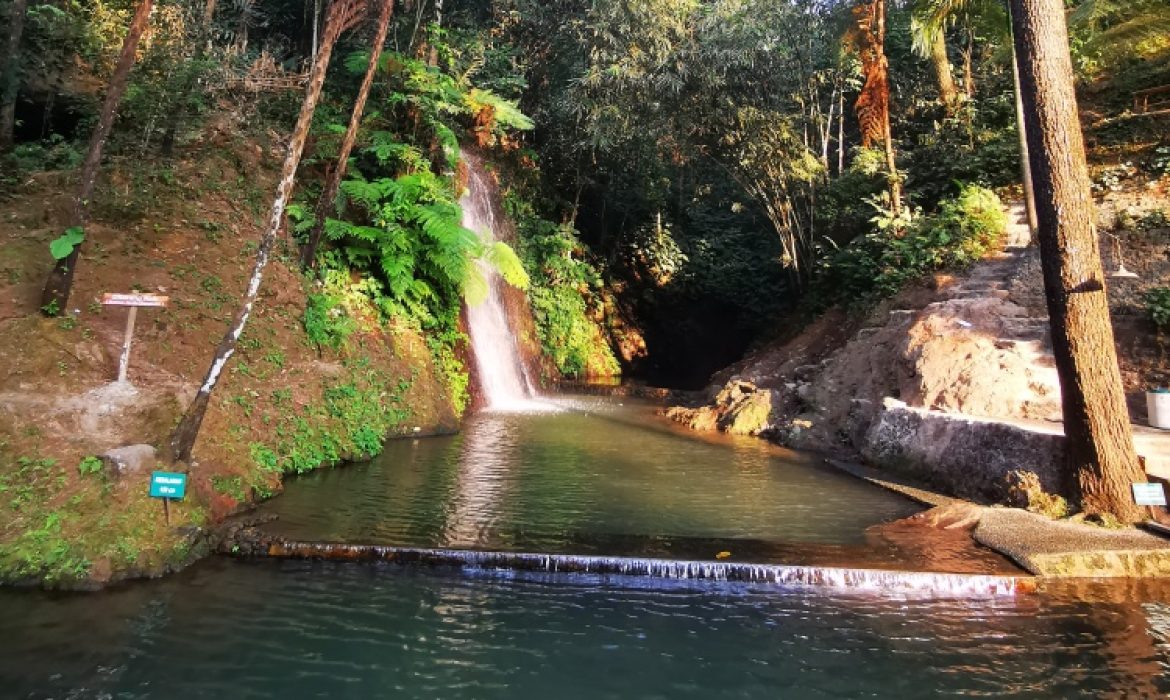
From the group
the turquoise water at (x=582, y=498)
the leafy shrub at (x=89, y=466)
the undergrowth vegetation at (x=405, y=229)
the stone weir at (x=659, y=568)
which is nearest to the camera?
the stone weir at (x=659, y=568)

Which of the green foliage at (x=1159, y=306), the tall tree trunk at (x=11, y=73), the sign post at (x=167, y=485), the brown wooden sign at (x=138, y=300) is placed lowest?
the sign post at (x=167, y=485)

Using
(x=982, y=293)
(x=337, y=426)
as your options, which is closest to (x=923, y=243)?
(x=982, y=293)

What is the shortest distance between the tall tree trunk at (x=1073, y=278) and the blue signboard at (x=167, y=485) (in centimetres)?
908

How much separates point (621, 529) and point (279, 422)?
5068 mm

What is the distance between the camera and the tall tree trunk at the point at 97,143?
7504mm

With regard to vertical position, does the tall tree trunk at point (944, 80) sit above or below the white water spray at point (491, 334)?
above

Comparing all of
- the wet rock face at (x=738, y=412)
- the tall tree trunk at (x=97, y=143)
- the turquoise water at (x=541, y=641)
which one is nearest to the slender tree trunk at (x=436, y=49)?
the tall tree trunk at (x=97, y=143)

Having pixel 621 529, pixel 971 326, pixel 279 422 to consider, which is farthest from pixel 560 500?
pixel 971 326

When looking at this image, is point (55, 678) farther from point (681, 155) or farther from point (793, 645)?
point (681, 155)

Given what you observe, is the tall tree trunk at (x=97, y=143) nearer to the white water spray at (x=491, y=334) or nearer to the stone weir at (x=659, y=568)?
the stone weir at (x=659, y=568)

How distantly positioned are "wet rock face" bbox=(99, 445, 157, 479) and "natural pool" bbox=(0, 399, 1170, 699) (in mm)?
1248

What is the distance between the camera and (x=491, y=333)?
60.0ft

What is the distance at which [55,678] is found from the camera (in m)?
3.88

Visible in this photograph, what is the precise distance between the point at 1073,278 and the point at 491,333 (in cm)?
1366
